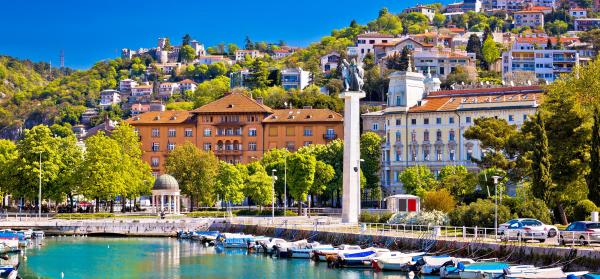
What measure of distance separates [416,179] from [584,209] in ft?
163

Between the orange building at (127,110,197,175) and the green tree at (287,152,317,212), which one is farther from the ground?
the orange building at (127,110,197,175)

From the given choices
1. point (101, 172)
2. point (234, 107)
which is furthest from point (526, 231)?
point (234, 107)

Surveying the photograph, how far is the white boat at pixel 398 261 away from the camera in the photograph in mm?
58125

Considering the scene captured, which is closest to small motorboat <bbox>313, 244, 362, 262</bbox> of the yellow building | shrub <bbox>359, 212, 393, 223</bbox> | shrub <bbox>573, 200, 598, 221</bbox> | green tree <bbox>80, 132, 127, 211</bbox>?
shrub <bbox>359, 212, 393, 223</bbox>

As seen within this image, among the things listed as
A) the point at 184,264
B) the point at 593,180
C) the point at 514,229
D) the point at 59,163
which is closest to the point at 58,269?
the point at 184,264

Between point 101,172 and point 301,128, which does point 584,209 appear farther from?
point 301,128

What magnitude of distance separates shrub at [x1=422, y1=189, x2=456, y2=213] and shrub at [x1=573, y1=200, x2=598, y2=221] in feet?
48.8

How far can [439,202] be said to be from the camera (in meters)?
80.9

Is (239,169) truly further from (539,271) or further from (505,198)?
(539,271)

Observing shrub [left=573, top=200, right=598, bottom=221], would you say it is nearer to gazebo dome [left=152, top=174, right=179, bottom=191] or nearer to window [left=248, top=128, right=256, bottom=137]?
gazebo dome [left=152, top=174, right=179, bottom=191]

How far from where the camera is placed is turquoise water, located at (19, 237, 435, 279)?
203 ft

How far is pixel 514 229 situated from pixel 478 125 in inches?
1055

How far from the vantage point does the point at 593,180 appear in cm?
6406

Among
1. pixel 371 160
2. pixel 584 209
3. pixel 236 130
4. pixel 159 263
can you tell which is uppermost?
pixel 236 130
